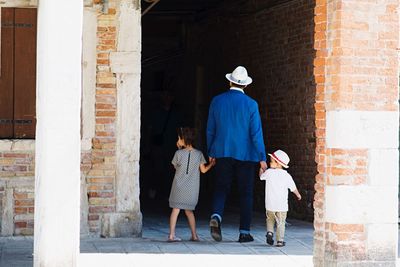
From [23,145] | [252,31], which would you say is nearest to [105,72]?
[23,145]

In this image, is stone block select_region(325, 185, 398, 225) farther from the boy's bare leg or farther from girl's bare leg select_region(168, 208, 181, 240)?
girl's bare leg select_region(168, 208, 181, 240)

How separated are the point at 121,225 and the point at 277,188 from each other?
1.72 metres

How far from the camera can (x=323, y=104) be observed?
7961 mm

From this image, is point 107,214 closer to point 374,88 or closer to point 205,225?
point 205,225

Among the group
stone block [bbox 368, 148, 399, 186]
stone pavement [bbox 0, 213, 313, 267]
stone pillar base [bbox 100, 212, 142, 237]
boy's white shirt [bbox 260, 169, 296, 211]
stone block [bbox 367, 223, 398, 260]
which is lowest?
stone pavement [bbox 0, 213, 313, 267]

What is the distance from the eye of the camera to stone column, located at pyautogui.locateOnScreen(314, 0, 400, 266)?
25.4ft

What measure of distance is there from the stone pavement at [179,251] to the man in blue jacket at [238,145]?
0.41m

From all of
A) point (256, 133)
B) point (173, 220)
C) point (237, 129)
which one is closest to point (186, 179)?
point (173, 220)

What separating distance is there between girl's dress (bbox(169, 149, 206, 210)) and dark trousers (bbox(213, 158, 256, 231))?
0.73 ft

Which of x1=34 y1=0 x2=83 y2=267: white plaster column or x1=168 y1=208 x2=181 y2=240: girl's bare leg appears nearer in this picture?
x1=34 y1=0 x2=83 y2=267: white plaster column

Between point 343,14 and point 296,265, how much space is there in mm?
2272

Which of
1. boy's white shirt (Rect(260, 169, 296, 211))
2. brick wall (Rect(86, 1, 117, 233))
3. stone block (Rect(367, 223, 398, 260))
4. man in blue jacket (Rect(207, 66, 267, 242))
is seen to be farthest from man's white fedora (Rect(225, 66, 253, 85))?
stone block (Rect(367, 223, 398, 260))

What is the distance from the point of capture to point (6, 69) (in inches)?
392

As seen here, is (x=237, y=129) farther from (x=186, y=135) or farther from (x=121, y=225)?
(x=121, y=225)
